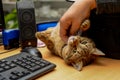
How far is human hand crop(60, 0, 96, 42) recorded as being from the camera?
768mm

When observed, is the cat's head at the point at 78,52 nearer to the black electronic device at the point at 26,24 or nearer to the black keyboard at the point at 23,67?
the black keyboard at the point at 23,67

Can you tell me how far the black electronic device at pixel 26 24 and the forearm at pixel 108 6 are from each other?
1.15 ft

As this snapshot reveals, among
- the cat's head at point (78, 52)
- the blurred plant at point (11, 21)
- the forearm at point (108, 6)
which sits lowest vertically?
the cat's head at point (78, 52)

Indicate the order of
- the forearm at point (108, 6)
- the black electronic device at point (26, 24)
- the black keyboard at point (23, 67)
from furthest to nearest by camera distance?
1. the black electronic device at point (26, 24)
2. the forearm at point (108, 6)
3. the black keyboard at point (23, 67)

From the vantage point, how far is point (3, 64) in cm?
72

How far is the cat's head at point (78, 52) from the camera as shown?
0.72m

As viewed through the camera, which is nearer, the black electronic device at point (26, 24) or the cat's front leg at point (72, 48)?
the cat's front leg at point (72, 48)

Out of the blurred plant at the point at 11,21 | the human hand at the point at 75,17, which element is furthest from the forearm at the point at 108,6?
the blurred plant at the point at 11,21

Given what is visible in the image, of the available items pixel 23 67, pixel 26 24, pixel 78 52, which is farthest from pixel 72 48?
pixel 26 24

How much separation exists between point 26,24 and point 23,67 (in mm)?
326

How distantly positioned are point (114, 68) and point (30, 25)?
444 mm

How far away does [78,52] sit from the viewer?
2.35ft

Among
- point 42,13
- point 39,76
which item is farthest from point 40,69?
point 42,13

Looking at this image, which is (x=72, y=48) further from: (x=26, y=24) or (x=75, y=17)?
(x=26, y=24)
